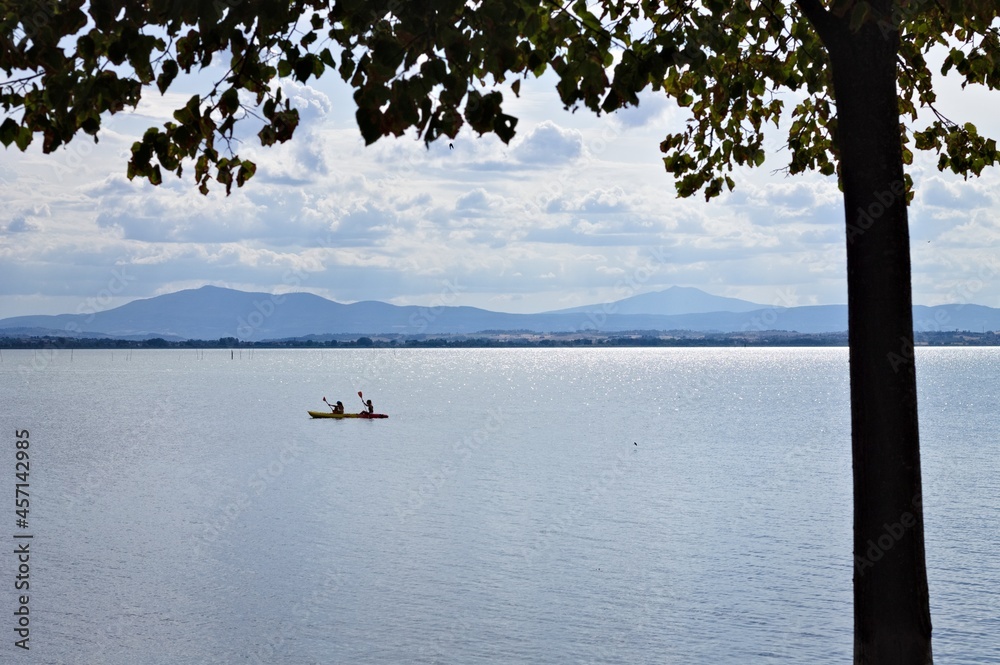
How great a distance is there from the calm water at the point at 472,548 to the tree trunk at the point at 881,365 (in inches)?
706

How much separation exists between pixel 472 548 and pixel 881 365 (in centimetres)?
3199

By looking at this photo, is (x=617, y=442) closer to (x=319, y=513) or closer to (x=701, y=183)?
(x=319, y=513)

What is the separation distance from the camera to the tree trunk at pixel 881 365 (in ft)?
28.7

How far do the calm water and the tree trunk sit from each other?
58.8 feet

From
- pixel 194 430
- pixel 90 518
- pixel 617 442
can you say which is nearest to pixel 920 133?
pixel 90 518

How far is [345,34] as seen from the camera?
912 cm

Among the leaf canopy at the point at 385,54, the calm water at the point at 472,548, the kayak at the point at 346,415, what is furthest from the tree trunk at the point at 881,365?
the kayak at the point at 346,415

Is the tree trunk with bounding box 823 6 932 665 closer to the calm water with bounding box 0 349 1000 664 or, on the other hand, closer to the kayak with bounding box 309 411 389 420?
the calm water with bounding box 0 349 1000 664

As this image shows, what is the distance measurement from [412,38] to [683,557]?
33278 millimetres

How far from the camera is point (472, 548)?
3962 centimetres

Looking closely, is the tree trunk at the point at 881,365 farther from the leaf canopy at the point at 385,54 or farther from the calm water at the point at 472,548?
the calm water at the point at 472,548

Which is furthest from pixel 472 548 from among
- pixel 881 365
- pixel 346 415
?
pixel 346 415

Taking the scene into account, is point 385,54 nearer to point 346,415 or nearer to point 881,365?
point 881,365

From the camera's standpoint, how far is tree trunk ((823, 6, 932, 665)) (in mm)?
8758
